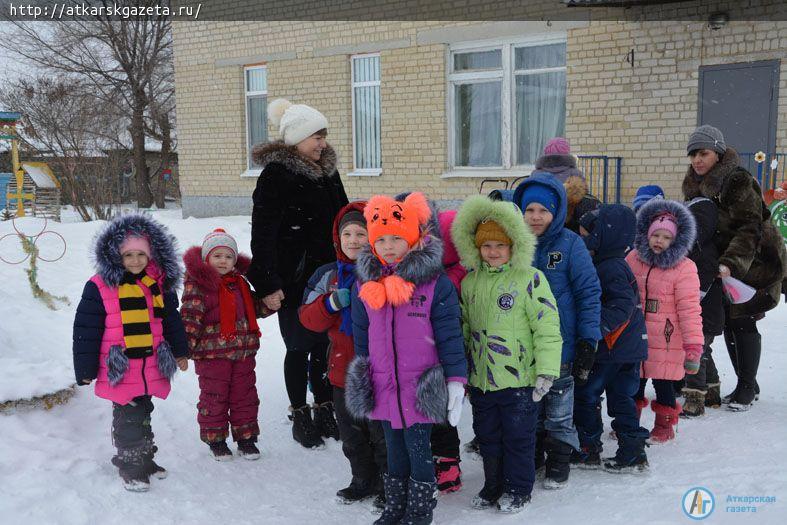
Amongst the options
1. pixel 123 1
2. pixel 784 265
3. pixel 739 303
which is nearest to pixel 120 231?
pixel 739 303

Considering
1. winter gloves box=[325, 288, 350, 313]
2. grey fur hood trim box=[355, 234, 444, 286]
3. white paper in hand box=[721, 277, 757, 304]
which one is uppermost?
grey fur hood trim box=[355, 234, 444, 286]

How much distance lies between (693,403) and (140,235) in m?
3.33

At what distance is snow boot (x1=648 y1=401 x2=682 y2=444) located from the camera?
3.66 metres

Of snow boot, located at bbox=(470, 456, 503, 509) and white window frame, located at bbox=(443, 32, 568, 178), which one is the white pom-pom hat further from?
white window frame, located at bbox=(443, 32, 568, 178)

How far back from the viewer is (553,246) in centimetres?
312

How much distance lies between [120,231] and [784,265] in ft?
12.8

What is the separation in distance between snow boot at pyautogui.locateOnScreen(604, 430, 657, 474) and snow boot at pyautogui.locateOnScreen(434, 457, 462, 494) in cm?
76

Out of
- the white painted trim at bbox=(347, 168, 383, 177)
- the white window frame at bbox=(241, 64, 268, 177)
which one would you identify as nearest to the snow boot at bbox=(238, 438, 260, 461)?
the white painted trim at bbox=(347, 168, 383, 177)

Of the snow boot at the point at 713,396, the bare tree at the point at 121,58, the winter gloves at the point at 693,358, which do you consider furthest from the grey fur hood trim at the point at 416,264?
the bare tree at the point at 121,58

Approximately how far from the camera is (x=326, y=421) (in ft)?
12.9

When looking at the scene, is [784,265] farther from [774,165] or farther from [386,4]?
[386,4]

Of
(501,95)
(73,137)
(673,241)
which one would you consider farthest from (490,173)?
(73,137)

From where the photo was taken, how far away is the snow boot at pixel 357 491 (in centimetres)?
312

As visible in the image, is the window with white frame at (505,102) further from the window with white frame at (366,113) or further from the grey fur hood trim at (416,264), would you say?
the grey fur hood trim at (416,264)
